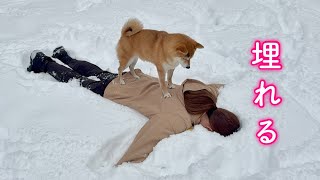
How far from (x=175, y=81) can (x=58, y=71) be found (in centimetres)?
114

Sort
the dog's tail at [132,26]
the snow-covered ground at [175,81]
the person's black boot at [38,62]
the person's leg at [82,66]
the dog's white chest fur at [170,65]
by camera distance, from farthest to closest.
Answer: the person's black boot at [38,62] → the person's leg at [82,66] → the dog's tail at [132,26] → the dog's white chest fur at [170,65] → the snow-covered ground at [175,81]

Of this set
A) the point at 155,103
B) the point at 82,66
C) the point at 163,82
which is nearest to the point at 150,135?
the point at 155,103

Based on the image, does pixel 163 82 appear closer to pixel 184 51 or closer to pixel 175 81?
pixel 184 51

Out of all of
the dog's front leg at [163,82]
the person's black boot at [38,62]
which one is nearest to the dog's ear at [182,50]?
the dog's front leg at [163,82]

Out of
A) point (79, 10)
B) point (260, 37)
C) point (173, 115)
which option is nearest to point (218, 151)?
point (173, 115)

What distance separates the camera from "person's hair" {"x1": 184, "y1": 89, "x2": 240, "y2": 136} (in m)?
2.78

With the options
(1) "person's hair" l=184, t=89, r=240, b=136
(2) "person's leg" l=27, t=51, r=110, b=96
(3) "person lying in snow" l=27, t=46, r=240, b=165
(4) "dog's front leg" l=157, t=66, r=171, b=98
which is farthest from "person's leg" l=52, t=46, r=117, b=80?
(1) "person's hair" l=184, t=89, r=240, b=136

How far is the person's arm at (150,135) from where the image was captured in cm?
268

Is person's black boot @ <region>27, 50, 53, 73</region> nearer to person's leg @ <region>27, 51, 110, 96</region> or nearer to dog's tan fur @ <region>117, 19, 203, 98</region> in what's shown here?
person's leg @ <region>27, 51, 110, 96</region>

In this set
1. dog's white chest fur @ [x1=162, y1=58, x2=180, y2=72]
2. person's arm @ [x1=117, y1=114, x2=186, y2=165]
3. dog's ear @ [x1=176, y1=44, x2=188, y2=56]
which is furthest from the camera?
dog's white chest fur @ [x1=162, y1=58, x2=180, y2=72]

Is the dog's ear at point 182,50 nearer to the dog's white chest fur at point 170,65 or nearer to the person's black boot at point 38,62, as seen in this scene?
the dog's white chest fur at point 170,65

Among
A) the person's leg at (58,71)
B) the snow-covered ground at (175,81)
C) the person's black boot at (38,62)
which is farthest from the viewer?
the person's black boot at (38,62)

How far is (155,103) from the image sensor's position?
3115mm

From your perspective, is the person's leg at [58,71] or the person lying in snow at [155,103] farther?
the person's leg at [58,71]
